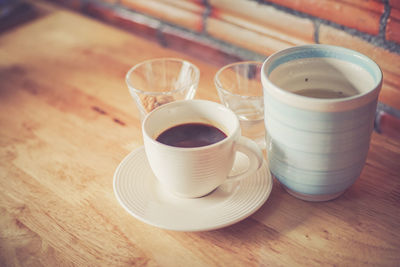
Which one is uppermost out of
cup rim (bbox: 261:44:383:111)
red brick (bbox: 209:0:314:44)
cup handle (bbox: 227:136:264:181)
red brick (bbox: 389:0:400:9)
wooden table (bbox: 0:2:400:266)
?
red brick (bbox: 389:0:400:9)

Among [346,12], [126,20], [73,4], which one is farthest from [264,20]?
[73,4]

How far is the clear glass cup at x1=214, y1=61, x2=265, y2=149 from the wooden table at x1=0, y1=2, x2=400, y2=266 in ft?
0.30

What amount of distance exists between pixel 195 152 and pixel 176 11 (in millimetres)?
574

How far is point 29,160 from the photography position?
678 mm

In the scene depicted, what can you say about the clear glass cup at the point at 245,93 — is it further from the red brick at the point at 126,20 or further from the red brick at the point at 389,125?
the red brick at the point at 126,20

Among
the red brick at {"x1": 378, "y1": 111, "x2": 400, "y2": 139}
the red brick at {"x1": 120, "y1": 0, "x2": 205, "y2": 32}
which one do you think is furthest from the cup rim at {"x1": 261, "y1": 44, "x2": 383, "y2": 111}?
the red brick at {"x1": 120, "y1": 0, "x2": 205, "y2": 32}

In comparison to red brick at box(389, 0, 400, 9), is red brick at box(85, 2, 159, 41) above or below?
below

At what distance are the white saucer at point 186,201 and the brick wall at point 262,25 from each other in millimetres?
283

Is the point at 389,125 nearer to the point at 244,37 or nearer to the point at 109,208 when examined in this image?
the point at 244,37

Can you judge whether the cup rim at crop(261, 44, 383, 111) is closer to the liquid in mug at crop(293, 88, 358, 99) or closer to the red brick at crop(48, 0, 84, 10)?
the liquid in mug at crop(293, 88, 358, 99)

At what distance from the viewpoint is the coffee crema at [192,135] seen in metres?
0.55

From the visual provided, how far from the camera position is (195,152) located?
0.48 meters

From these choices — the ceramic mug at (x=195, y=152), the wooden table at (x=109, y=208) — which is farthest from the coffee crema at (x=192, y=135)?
the wooden table at (x=109, y=208)

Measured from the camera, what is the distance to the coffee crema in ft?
1.81
